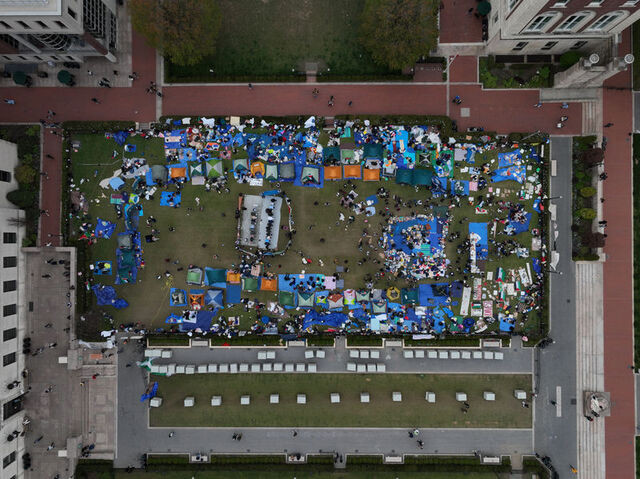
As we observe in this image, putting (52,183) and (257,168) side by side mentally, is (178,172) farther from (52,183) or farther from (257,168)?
(52,183)

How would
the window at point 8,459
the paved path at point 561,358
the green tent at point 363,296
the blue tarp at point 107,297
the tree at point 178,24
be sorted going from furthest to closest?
the green tent at point 363,296 < the blue tarp at point 107,297 < the paved path at point 561,358 < the window at point 8,459 < the tree at point 178,24

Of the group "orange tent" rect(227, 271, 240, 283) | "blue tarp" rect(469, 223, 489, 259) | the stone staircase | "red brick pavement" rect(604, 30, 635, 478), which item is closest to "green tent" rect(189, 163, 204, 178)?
"orange tent" rect(227, 271, 240, 283)

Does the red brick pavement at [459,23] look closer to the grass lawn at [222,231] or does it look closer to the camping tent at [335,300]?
the grass lawn at [222,231]

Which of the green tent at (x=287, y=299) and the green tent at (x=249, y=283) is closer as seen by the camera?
the green tent at (x=287, y=299)

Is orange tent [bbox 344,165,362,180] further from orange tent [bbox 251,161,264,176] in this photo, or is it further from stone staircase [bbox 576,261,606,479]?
stone staircase [bbox 576,261,606,479]

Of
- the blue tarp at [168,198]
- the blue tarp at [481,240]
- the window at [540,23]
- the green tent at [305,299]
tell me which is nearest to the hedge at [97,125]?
the blue tarp at [168,198]

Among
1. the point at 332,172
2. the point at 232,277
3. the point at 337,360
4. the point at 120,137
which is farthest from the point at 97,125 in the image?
the point at 337,360
